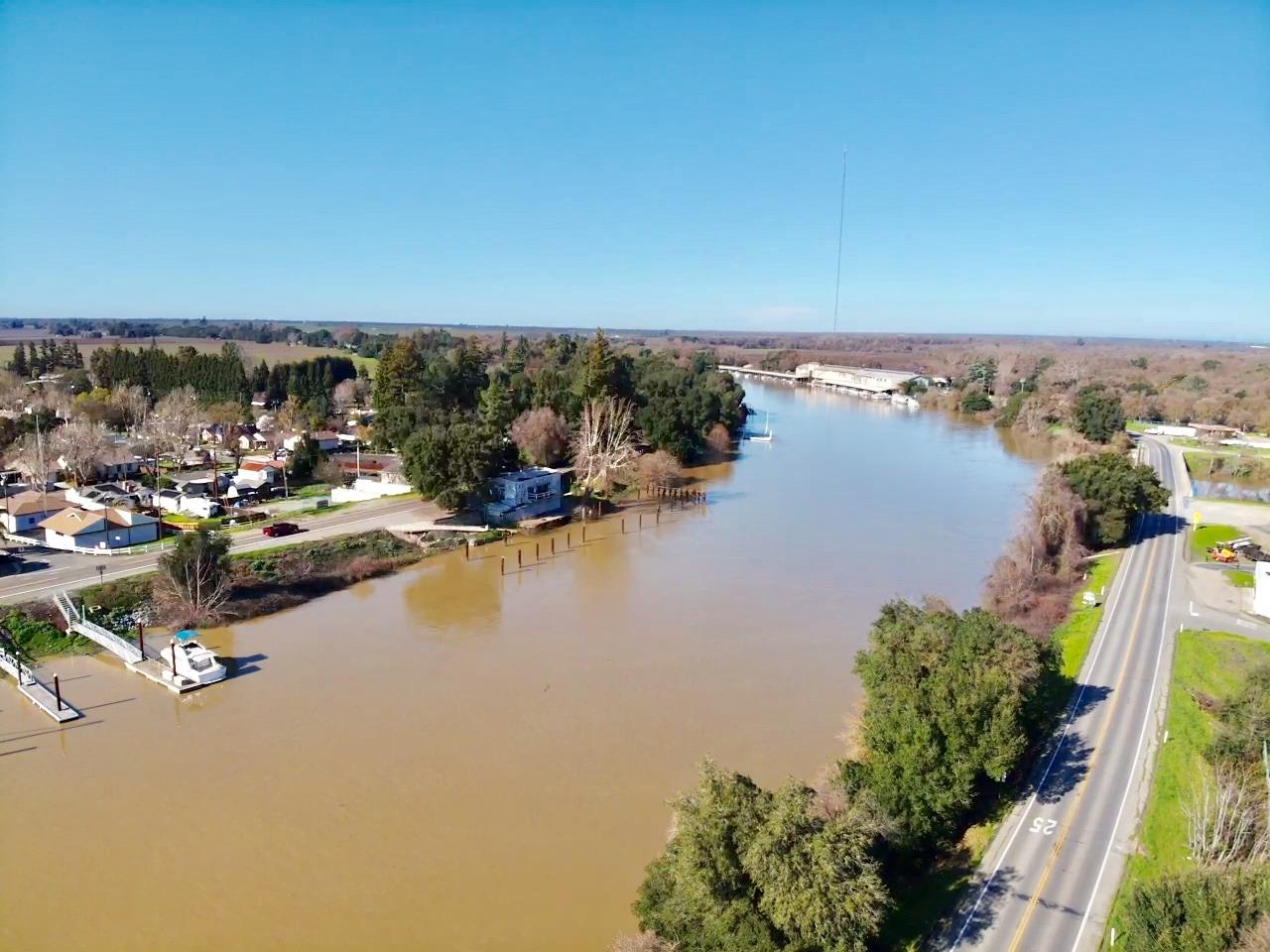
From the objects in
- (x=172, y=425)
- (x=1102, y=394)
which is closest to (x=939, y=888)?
(x=172, y=425)

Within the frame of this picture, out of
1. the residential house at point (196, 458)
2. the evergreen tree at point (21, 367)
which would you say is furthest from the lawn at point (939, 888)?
the evergreen tree at point (21, 367)

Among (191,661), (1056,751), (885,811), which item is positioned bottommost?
(191,661)

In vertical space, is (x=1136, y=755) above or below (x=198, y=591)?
below

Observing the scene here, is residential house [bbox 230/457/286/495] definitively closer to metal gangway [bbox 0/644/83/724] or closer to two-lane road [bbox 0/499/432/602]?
two-lane road [bbox 0/499/432/602]

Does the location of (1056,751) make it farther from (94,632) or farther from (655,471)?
(655,471)

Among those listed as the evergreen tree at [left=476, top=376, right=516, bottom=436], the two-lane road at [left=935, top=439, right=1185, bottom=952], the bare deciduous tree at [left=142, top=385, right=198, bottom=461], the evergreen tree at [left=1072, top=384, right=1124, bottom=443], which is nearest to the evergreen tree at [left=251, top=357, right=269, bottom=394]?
the bare deciduous tree at [left=142, top=385, right=198, bottom=461]

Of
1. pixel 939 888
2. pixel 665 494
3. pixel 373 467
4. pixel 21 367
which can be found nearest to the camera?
pixel 939 888

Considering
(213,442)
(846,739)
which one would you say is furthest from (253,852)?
(213,442)
